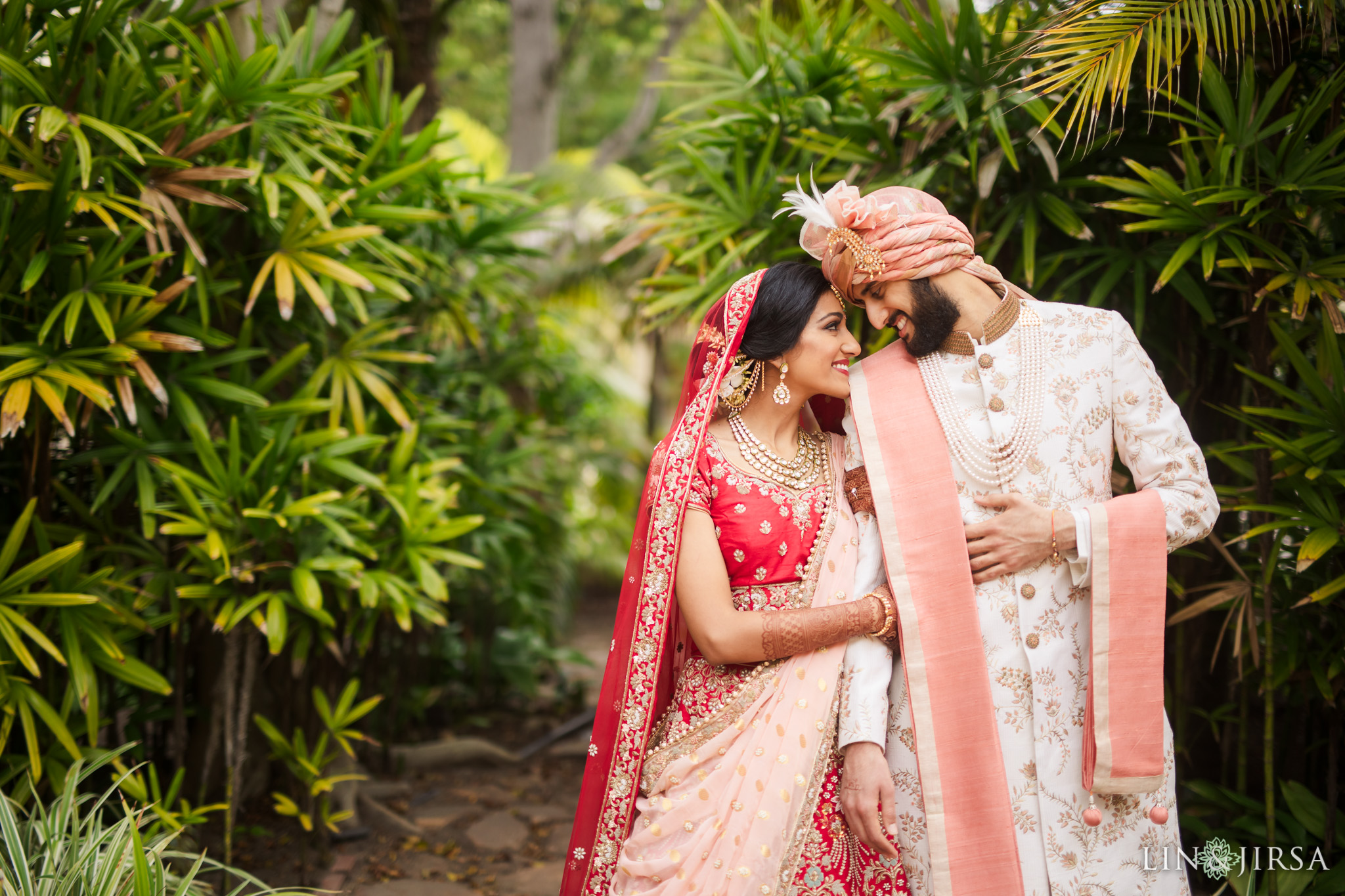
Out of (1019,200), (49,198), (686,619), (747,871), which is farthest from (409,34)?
(747,871)

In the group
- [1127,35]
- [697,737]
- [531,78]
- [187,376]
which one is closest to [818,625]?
[697,737]

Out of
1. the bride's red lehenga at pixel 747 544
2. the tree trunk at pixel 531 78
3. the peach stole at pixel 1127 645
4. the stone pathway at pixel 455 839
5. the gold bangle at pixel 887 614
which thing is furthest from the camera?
the tree trunk at pixel 531 78

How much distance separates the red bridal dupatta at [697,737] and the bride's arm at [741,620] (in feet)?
0.14

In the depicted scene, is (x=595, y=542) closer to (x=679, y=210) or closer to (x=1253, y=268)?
(x=679, y=210)

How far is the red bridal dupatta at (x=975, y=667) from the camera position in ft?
5.24

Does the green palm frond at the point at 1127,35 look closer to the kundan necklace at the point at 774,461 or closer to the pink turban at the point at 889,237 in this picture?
the pink turban at the point at 889,237

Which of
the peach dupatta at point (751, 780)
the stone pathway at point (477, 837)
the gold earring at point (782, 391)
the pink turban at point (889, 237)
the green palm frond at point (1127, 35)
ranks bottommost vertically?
the stone pathway at point (477, 837)

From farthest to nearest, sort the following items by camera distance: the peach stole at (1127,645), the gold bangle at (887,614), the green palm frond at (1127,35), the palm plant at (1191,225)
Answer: the palm plant at (1191,225) < the green palm frond at (1127,35) < the gold bangle at (887,614) < the peach stole at (1127,645)

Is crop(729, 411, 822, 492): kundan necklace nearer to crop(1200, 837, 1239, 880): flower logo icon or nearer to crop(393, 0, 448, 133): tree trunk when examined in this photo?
crop(1200, 837, 1239, 880): flower logo icon

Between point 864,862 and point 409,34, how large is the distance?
4.31 meters

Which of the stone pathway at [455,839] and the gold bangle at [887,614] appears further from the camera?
the stone pathway at [455,839]

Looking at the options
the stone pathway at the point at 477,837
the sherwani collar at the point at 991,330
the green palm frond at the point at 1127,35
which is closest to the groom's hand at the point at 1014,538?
the sherwani collar at the point at 991,330

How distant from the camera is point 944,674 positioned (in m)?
1.65

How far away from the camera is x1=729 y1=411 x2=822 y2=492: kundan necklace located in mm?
1857
